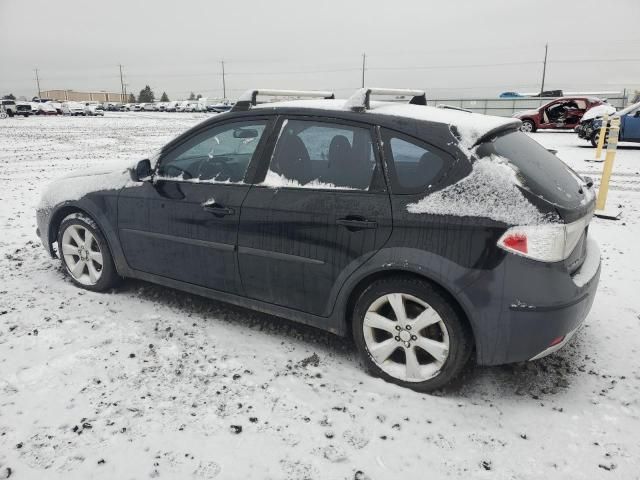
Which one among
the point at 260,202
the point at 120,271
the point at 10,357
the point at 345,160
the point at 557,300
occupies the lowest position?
the point at 10,357

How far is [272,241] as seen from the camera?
3209 millimetres

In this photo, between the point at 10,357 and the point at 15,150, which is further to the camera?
the point at 15,150

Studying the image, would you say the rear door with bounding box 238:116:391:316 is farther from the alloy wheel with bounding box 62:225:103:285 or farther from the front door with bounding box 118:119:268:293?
the alloy wheel with bounding box 62:225:103:285

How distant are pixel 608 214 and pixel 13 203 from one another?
8.87m

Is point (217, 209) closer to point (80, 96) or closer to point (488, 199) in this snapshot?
point (488, 199)

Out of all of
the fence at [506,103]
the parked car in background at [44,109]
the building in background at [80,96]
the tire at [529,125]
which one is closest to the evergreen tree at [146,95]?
the building in background at [80,96]

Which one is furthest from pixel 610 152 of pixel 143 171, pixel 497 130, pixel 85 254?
pixel 85 254

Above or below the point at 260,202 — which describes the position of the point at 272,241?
below

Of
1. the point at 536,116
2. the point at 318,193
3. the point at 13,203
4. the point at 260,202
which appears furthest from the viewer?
the point at 536,116

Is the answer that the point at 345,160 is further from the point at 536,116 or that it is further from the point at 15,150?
the point at 536,116

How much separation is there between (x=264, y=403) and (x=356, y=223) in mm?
1144

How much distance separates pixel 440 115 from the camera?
3.03 m

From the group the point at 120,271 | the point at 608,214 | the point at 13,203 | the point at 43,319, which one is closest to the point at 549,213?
the point at 120,271

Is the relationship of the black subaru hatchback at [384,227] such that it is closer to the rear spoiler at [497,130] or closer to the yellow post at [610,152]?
the rear spoiler at [497,130]
